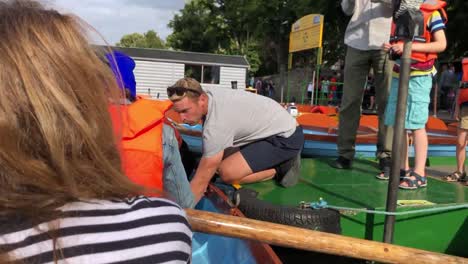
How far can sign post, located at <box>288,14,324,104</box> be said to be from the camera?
1789cm

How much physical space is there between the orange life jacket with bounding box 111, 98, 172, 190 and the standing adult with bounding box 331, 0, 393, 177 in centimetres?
255

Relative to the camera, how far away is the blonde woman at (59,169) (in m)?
0.79

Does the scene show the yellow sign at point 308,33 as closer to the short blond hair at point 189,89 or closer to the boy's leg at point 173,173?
the short blond hair at point 189,89

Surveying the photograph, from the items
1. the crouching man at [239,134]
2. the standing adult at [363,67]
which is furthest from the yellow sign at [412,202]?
the crouching man at [239,134]

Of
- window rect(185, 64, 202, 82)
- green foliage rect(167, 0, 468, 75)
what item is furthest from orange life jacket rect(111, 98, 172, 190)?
window rect(185, 64, 202, 82)

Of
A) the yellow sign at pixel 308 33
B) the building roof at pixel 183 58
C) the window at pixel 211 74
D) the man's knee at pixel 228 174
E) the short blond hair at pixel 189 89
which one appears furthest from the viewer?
the window at pixel 211 74

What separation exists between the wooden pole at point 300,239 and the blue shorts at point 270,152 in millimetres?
2158

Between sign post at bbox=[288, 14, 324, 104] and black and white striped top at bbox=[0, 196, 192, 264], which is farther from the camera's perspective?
sign post at bbox=[288, 14, 324, 104]

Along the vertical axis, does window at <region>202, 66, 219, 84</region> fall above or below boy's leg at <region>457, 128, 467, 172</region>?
above

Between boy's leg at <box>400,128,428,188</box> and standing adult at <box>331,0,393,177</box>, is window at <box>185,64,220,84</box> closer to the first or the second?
standing adult at <box>331,0,393,177</box>

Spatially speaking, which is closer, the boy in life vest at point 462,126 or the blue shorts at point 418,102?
the blue shorts at point 418,102

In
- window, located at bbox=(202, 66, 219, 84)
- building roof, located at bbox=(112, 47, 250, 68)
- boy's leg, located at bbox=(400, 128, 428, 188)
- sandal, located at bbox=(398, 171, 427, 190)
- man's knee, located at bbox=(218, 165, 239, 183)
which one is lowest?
man's knee, located at bbox=(218, 165, 239, 183)

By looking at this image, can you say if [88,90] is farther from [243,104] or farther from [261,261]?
[243,104]

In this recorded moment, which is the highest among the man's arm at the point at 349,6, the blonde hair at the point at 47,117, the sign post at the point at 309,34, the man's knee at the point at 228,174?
the sign post at the point at 309,34
